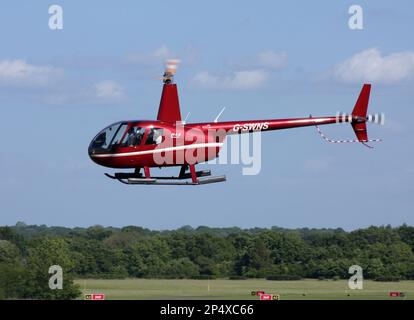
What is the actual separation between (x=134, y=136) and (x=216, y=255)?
153 feet

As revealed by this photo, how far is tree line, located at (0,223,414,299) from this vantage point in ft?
253

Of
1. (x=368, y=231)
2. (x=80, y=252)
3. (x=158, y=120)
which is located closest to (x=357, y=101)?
(x=158, y=120)

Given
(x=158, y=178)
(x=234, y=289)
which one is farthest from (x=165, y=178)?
A: (x=234, y=289)

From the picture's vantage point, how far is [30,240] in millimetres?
Answer: 83625

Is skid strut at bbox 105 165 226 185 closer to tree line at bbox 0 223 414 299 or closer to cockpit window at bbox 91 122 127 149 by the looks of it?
cockpit window at bbox 91 122 127 149

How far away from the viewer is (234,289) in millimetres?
69938

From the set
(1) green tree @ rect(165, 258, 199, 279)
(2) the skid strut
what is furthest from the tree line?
(2) the skid strut

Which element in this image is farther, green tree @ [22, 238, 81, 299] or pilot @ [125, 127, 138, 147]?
green tree @ [22, 238, 81, 299]

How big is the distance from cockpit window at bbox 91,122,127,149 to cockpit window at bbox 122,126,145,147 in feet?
0.74

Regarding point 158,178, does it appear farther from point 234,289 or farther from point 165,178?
point 234,289

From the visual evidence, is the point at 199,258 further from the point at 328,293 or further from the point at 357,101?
the point at 357,101

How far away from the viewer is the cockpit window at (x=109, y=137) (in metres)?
35.1

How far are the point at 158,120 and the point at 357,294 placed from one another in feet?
115

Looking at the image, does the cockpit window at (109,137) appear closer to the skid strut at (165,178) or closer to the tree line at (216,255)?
the skid strut at (165,178)
